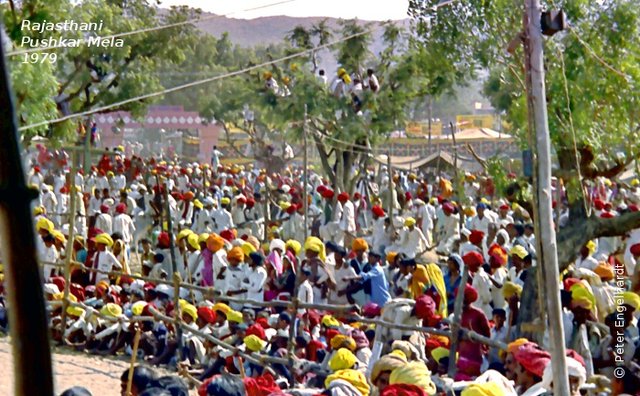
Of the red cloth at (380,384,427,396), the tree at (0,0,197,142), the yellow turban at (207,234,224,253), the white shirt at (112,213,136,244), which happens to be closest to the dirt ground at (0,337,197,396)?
the yellow turban at (207,234,224,253)

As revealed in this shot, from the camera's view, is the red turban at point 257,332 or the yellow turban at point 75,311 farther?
the yellow turban at point 75,311

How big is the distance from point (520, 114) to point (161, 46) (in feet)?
57.5

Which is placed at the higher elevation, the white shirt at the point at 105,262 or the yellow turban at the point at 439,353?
the yellow turban at the point at 439,353

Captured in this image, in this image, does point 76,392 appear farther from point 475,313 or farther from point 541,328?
point 475,313

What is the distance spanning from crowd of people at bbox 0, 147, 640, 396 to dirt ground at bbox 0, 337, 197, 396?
0.74ft

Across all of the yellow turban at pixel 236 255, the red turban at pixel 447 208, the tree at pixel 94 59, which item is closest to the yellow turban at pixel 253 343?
the yellow turban at pixel 236 255

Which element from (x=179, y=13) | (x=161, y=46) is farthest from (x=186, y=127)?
(x=161, y=46)

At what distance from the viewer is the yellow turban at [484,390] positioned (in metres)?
5.23

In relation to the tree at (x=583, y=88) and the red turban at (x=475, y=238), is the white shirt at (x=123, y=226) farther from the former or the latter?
the tree at (x=583, y=88)

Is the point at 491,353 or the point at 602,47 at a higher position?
A: the point at 602,47

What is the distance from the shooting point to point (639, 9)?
9883mm

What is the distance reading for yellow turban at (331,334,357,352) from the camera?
8445mm

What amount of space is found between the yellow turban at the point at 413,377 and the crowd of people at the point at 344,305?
12 millimetres

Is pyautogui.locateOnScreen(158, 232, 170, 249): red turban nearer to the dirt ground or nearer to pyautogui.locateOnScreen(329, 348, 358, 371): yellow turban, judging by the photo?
the dirt ground
